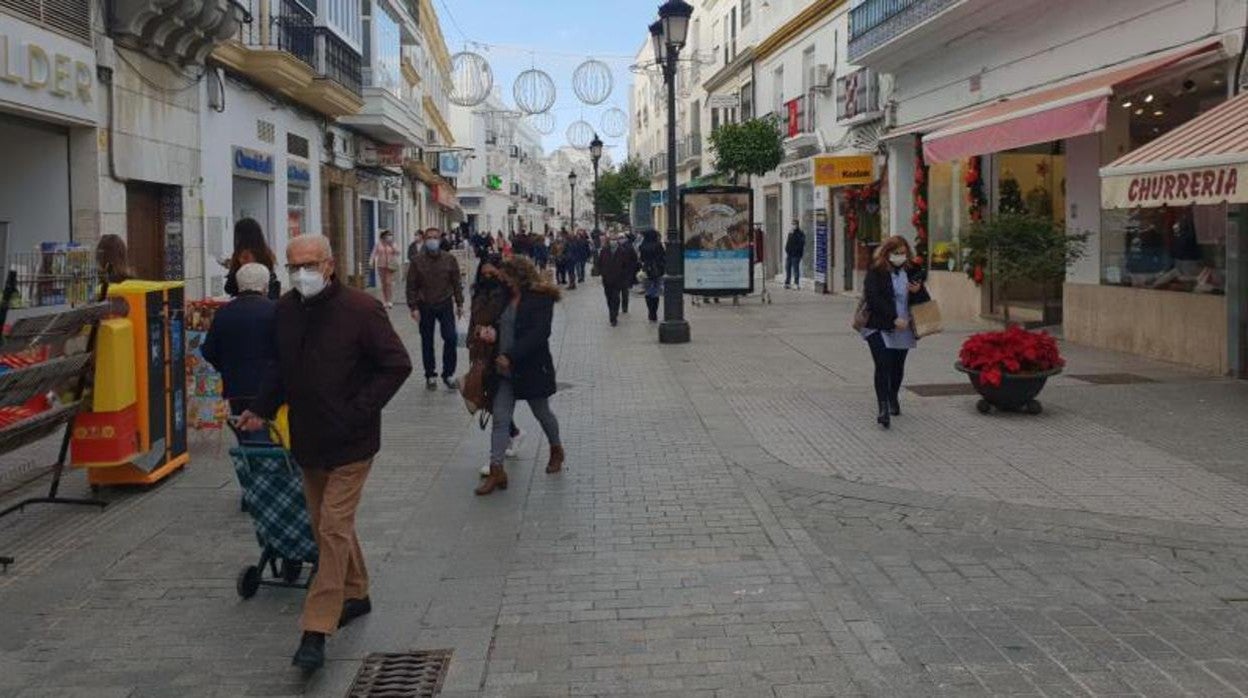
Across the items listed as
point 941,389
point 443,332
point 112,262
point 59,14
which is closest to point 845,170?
point 941,389

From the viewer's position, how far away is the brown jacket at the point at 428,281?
1210cm

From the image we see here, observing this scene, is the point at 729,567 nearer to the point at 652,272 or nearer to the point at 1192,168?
the point at 1192,168

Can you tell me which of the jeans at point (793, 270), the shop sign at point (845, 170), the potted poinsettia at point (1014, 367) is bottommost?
the potted poinsettia at point (1014, 367)

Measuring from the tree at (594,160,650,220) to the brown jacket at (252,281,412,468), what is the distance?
2590 inches

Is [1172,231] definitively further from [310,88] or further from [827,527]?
[310,88]

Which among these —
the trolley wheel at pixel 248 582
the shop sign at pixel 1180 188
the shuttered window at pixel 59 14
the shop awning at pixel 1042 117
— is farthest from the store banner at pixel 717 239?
the trolley wheel at pixel 248 582

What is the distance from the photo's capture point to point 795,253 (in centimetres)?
3000

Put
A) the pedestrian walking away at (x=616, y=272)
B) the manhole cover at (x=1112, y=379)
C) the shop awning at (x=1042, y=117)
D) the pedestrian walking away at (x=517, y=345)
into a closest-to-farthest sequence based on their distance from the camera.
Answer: the pedestrian walking away at (x=517, y=345) < the manhole cover at (x=1112, y=379) < the shop awning at (x=1042, y=117) < the pedestrian walking away at (x=616, y=272)

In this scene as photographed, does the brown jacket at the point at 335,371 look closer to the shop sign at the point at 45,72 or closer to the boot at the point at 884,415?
the boot at the point at 884,415

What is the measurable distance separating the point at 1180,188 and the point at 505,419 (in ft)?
19.2

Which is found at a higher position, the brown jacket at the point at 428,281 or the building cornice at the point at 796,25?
the building cornice at the point at 796,25

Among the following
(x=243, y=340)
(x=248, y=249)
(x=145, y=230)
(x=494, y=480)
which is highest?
(x=145, y=230)

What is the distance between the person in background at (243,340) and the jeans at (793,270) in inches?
963

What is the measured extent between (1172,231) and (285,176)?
586 inches
